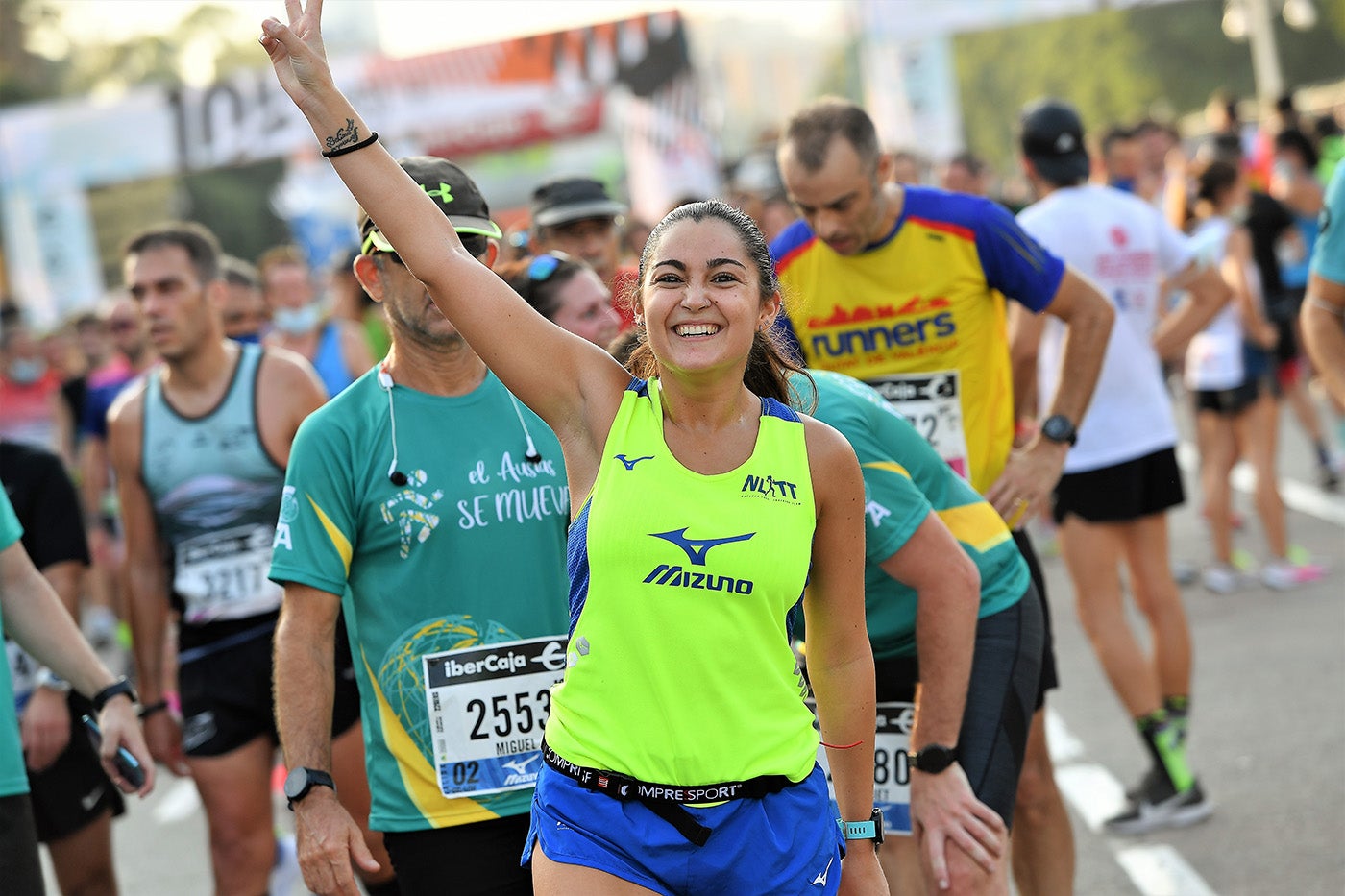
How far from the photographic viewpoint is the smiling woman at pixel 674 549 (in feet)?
9.71

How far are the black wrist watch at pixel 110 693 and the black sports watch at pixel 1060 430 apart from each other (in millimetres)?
2761

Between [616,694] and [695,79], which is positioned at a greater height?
[695,79]

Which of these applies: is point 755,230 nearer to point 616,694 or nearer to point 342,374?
point 616,694

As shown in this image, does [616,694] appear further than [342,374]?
No

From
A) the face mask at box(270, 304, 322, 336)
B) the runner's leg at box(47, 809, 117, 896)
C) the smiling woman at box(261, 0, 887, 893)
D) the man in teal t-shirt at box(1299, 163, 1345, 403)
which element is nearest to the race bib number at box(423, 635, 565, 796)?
the smiling woman at box(261, 0, 887, 893)

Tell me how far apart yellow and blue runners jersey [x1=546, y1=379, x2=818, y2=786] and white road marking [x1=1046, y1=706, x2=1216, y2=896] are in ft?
9.14

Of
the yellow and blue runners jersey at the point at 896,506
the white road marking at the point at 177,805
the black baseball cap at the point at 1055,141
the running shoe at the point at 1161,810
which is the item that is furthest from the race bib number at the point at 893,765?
the white road marking at the point at 177,805

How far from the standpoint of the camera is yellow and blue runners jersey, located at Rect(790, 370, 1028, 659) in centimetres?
370

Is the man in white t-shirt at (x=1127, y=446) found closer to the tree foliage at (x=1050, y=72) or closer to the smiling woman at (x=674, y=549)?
the smiling woman at (x=674, y=549)

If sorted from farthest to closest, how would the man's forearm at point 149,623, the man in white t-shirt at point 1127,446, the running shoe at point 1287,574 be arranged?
the running shoe at point 1287,574, the man in white t-shirt at point 1127,446, the man's forearm at point 149,623

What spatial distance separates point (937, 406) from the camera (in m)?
5.07

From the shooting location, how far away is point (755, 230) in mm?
3191

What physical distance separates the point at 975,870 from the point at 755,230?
5.06 feet

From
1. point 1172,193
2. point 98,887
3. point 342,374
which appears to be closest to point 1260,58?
point 1172,193
